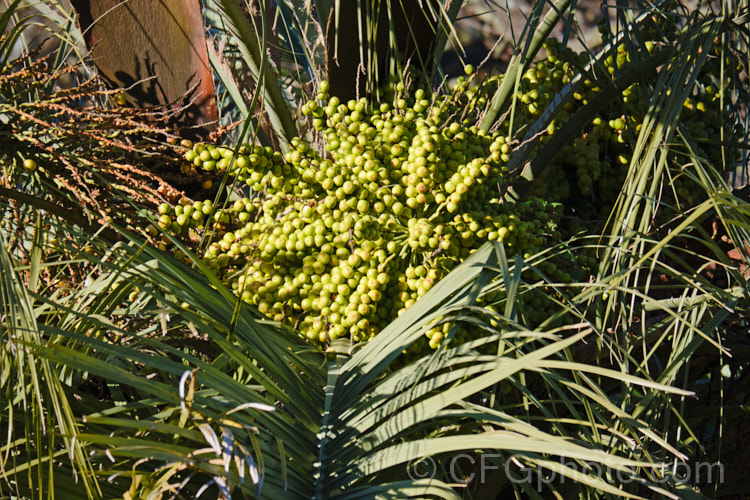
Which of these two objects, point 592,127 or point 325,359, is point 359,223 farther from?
point 592,127

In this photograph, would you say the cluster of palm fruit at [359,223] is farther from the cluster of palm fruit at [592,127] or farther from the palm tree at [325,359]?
the cluster of palm fruit at [592,127]

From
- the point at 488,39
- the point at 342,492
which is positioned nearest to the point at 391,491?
the point at 342,492

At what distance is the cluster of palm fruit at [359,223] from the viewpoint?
1.06m

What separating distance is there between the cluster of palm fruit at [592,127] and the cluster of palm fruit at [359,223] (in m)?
0.35

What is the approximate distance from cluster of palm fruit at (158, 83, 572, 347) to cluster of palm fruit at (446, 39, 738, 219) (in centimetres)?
35

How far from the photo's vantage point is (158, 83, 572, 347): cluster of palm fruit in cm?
106

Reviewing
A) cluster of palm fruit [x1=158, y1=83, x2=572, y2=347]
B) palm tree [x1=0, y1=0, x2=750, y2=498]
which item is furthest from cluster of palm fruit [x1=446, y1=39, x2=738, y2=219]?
cluster of palm fruit [x1=158, y1=83, x2=572, y2=347]

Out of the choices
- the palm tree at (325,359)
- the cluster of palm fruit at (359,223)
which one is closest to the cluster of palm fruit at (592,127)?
the palm tree at (325,359)

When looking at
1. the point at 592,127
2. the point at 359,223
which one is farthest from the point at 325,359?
the point at 592,127

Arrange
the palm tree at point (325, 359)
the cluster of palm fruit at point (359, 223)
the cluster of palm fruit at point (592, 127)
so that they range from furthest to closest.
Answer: the cluster of palm fruit at point (592, 127)
the cluster of palm fruit at point (359, 223)
the palm tree at point (325, 359)

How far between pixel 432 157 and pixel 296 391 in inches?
18.2

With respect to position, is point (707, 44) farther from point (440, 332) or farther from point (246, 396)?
point (246, 396)

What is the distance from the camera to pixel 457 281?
94 cm

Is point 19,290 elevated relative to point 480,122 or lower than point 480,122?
lower
